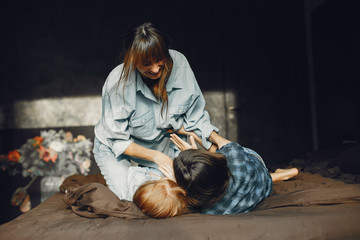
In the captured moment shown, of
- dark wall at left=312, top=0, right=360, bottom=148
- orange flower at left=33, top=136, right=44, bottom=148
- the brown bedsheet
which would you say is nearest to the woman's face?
the brown bedsheet

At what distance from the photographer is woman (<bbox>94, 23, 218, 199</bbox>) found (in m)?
1.58

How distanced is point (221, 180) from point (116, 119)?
2.20 feet

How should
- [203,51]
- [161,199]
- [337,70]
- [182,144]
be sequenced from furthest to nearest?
1. [203,51]
2. [337,70]
3. [182,144]
4. [161,199]

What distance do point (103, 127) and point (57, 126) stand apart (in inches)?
60.0

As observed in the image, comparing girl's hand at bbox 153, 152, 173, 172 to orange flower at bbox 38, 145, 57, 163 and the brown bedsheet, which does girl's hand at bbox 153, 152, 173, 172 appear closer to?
the brown bedsheet

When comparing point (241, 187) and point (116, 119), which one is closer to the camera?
point (241, 187)

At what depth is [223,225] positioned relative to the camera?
1.04m

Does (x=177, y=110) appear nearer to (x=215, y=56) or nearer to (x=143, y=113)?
(x=143, y=113)

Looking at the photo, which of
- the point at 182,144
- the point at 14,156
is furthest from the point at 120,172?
the point at 14,156

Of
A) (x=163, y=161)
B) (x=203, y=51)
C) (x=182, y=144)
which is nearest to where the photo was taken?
(x=163, y=161)

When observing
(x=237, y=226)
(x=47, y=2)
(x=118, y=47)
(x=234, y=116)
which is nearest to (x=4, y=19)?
(x=47, y=2)

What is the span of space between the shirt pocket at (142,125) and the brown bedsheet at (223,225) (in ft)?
1.89

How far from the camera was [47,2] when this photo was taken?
299 centimetres

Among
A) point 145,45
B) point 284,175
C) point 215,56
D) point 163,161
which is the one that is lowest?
point 284,175
